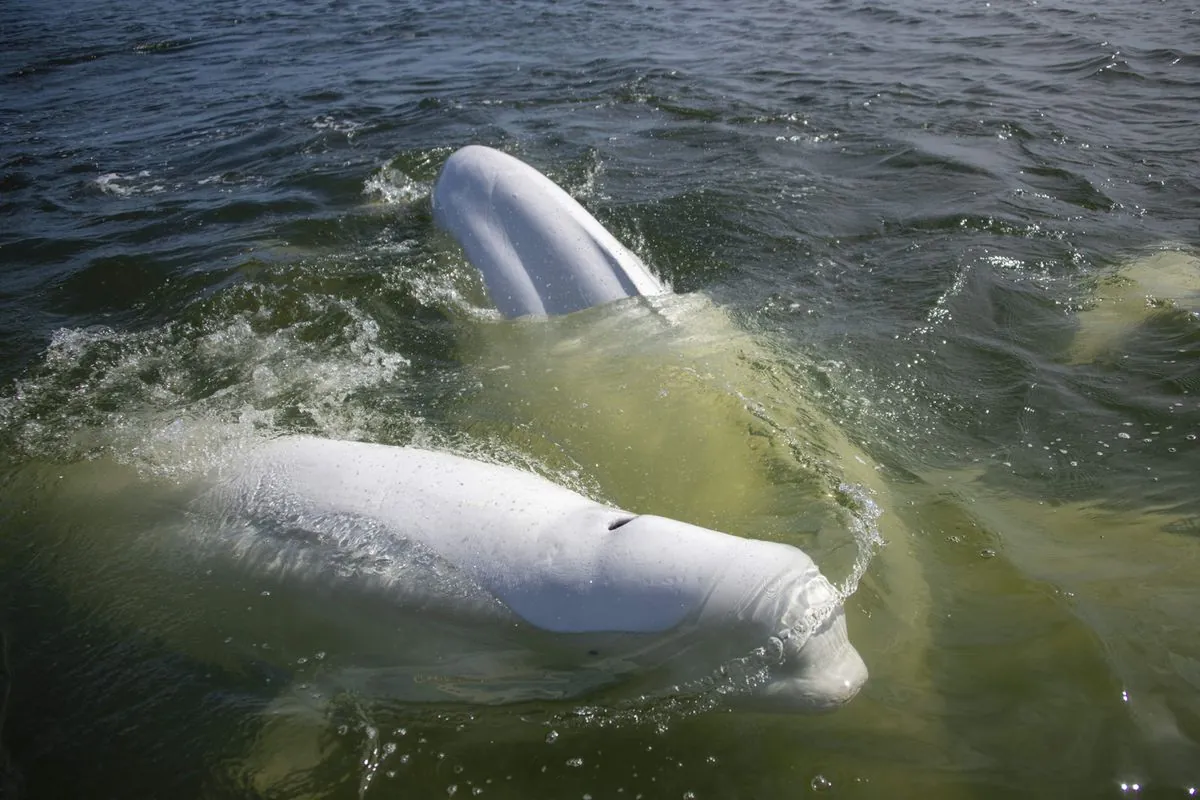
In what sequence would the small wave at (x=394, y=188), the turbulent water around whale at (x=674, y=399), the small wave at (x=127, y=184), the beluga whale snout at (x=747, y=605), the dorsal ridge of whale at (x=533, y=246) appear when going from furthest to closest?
the small wave at (x=127, y=184) → the small wave at (x=394, y=188) → the dorsal ridge of whale at (x=533, y=246) → the turbulent water around whale at (x=674, y=399) → the beluga whale snout at (x=747, y=605)

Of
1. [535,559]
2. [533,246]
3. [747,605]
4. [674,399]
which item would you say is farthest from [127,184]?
[747,605]

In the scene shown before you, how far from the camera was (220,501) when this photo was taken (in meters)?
3.27

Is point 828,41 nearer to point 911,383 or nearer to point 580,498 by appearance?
point 911,383

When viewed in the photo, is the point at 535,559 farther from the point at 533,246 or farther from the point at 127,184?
the point at 127,184

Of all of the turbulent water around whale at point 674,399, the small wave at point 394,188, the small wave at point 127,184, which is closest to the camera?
the turbulent water around whale at point 674,399

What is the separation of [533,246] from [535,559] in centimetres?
286

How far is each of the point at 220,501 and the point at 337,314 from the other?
91.9 inches

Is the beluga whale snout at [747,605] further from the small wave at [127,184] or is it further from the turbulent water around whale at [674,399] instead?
the small wave at [127,184]

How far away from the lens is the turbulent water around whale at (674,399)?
2.53 m

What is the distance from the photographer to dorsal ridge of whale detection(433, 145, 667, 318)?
4902 mm

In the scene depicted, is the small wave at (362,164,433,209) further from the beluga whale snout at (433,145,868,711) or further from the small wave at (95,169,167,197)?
the beluga whale snout at (433,145,868,711)

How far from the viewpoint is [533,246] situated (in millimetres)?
5152

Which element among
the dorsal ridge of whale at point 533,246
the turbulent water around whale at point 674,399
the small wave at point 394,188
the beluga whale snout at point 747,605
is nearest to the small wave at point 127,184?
the turbulent water around whale at point 674,399

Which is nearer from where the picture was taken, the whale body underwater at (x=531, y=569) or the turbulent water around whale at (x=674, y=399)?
the whale body underwater at (x=531, y=569)
